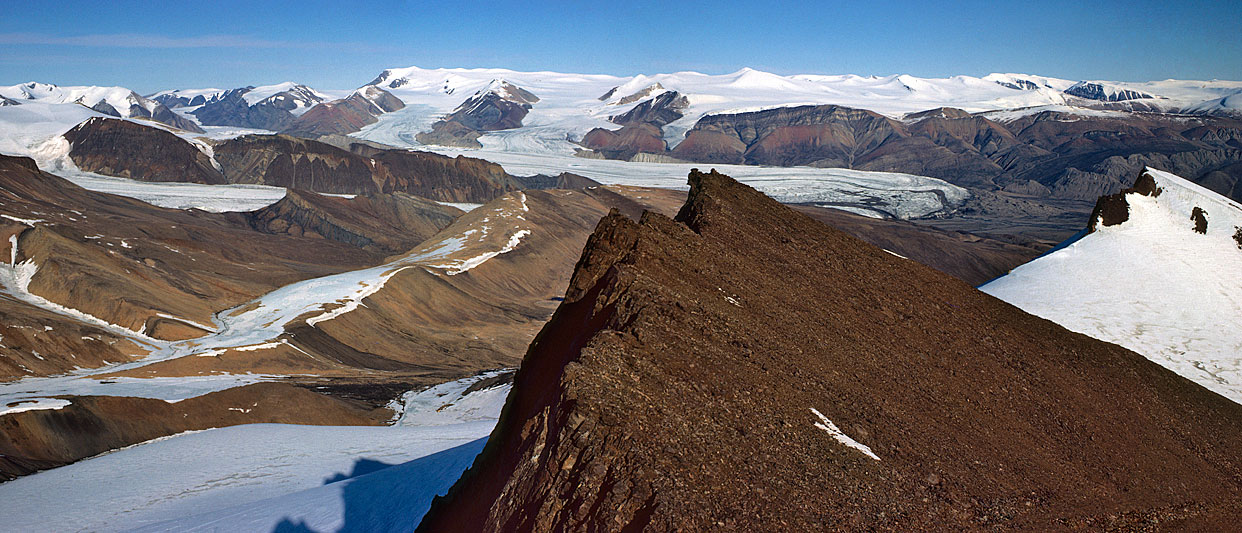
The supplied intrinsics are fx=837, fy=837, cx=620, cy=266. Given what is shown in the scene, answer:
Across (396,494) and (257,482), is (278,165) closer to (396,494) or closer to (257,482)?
(257,482)

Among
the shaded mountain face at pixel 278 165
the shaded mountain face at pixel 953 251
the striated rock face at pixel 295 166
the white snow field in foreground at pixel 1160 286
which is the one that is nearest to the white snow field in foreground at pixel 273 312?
the shaded mountain face at pixel 953 251

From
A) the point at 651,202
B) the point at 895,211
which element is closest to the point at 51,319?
the point at 651,202

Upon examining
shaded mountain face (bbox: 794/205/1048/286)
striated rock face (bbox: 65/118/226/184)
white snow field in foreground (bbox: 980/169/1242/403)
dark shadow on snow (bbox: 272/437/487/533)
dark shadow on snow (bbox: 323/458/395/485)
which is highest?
striated rock face (bbox: 65/118/226/184)

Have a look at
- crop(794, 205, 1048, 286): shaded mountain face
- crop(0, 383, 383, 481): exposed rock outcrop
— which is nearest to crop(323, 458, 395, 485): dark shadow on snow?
crop(0, 383, 383, 481): exposed rock outcrop

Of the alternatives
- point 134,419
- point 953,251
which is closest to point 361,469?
point 134,419

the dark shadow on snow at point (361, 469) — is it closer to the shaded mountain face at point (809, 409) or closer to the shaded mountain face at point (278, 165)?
Answer: the shaded mountain face at point (809, 409)

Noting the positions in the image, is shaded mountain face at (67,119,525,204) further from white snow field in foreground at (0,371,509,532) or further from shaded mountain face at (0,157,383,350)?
white snow field in foreground at (0,371,509,532)

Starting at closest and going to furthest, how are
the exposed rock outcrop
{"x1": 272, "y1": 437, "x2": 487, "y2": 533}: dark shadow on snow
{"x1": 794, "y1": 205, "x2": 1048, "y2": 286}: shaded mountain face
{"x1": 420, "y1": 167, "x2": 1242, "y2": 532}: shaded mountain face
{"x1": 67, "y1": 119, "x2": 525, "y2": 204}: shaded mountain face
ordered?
{"x1": 420, "y1": 167, "x2": 1242, "y2": 532}: shaded mountain face, {"x1": 272, "y1": 437, "x2": 487, "y2": 533}: dark shadow on snow, the exposed rock outcrop, {"x1": 794, "y1": 205, "x2": 1048, "y2": 286}: shaded mountain face, {"x1": 67, "y1": 119, "x2": 525, "y2": 204}: shaded mountain face
